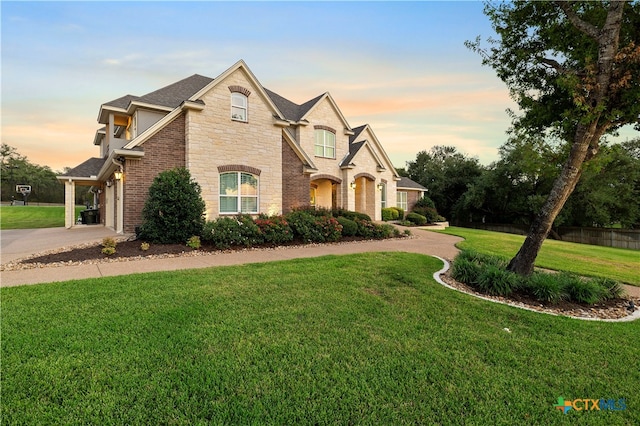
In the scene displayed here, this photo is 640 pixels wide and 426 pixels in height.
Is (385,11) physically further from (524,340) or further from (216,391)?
(216,391)

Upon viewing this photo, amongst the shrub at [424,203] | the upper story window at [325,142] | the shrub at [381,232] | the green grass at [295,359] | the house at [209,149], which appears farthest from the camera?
the shrub at [424,203]

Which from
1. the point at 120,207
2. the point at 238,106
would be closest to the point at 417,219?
the point at 238,106

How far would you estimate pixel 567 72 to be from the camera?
5.79 m

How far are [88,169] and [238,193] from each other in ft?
31.9

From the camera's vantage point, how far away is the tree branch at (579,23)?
5665mm

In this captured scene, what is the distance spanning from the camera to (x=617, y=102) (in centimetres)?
579

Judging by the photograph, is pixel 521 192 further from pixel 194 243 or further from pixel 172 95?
pixel 172 95

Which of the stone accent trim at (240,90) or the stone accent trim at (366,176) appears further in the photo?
the stone accent trim at (366,176)

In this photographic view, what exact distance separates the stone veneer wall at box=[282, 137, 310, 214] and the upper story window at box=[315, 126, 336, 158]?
4.26 m

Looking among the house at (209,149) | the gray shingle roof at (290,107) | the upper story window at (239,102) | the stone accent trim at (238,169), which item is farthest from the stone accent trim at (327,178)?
the upper story window at (239,102)

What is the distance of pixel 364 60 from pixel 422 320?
38.6ft

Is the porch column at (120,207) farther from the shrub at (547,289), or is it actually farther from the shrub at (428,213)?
the shrub at (428,213)

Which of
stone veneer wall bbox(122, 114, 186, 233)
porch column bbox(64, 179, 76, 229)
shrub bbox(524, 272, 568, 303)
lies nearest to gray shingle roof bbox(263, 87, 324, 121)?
stone veneer wall bbox(122, 114, 186, 233)

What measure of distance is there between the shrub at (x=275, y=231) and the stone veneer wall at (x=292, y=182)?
346 cm
